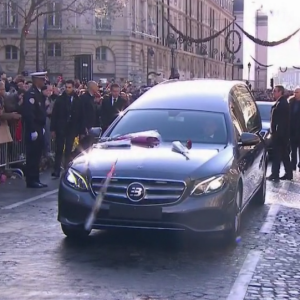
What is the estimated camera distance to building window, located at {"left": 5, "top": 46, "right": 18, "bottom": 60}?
70.2 metres

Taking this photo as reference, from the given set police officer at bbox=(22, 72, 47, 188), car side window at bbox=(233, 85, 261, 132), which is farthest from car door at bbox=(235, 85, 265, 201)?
police officer at bbox=(22, 72, 47, 188)

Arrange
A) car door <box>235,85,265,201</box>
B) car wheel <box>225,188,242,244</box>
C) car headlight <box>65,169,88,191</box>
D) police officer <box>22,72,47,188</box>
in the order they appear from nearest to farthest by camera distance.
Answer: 1. car headlight <box>65,169,88,191</box>
2. car wheel <box>225,188,242,244</box>
3. car door <box>235,85,265,201</box>
4. police officer <box>22,72,47,188</box>

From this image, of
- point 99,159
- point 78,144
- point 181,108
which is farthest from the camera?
point 78,144

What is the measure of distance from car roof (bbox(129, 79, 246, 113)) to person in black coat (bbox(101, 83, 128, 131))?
583cm

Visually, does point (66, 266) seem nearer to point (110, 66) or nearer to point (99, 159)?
point (99, 159)

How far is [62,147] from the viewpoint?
1548 cm

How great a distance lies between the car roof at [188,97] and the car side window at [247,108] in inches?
14.8

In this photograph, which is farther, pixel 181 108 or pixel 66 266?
pixel 181 108

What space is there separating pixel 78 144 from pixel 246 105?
6.19m

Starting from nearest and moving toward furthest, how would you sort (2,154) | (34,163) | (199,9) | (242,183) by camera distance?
(242,183), (34,163), (2,154), (199,9)

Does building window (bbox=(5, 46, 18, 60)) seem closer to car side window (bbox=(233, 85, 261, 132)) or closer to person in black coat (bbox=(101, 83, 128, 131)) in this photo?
person in black coat (bbox=(101, 83, 128, 131))

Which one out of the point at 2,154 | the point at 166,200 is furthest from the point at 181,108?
the point at 2,154

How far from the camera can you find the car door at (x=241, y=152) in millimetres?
9250

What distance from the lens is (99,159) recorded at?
8.48m
